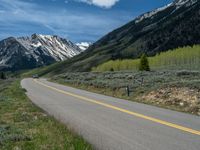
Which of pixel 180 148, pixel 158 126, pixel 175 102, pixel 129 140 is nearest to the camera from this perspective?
pixel 180 148

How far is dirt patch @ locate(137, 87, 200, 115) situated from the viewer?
19.4 m

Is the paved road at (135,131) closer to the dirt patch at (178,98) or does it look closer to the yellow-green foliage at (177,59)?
the dirt patch at (178,98)

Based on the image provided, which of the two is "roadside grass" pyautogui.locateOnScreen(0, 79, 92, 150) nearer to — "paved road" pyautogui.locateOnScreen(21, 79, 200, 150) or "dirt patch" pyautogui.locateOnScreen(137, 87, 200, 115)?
"paved road" pyautogui.locateOnScreen(21, 79, 200, 150)

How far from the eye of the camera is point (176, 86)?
83.0 feet

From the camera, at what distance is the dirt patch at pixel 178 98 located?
63.7 feet

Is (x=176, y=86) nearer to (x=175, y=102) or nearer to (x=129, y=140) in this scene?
(x=175, y=102)

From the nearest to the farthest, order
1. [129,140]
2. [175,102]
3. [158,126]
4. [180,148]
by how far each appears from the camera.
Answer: [180,148] < [129,140] < [158,126] < [175,102]

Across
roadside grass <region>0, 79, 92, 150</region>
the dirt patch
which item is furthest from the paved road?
the dirt patch

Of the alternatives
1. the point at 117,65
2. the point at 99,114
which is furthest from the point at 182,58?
the point at 99,114

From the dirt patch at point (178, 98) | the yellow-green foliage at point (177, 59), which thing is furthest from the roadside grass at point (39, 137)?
the yellow-green foliage at point (177, 59)

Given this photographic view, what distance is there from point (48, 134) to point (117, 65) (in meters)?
188

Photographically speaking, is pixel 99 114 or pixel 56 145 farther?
pixel 99 114

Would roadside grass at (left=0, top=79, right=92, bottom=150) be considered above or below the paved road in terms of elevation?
above

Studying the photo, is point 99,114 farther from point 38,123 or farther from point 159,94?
point 159,94
